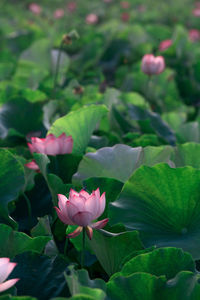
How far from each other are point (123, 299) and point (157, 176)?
0.27 m

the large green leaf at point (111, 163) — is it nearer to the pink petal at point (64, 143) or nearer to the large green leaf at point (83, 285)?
the pink petal at point (64, 143)

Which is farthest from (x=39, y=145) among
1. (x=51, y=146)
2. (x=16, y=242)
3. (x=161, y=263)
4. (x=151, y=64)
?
(x=151, y=64)

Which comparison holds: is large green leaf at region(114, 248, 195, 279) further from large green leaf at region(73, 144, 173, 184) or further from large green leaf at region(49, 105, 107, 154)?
large green leaf at region(49, 105, 107, 154)

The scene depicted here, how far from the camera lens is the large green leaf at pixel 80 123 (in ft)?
3.70

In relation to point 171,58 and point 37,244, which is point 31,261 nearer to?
point 37,244

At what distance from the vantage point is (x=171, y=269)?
76 centimetres

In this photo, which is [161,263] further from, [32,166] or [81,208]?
[32,166]

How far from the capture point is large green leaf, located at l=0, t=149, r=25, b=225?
0.95 m

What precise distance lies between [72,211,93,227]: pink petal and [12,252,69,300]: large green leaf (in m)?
0.07

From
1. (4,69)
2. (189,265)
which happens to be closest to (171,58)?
(4,69)

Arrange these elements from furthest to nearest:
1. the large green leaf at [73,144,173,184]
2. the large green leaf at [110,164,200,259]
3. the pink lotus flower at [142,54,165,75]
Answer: the pink lotus flower at [142,54,165,75], the large green leaf at [73,144,173,184], the large green leaf at [110,164,200,259]

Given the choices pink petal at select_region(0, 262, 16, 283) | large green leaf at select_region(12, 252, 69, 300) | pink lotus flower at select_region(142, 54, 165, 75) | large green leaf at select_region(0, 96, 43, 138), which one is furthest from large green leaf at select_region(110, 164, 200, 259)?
pink lotus flower at select_region(142, 54, 165, 75)

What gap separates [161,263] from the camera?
750 millimetres

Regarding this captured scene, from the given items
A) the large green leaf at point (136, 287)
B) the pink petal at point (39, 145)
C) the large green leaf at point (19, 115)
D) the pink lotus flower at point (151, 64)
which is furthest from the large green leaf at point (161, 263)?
the pink lotus flower at point (151, 64)
